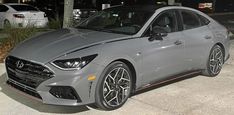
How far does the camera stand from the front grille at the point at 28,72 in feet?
15.4

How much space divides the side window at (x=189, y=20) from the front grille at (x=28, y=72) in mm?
2816

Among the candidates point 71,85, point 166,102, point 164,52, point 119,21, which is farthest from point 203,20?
point 71,85

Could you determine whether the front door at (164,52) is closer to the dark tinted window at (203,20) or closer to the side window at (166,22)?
the side window at (166,22)

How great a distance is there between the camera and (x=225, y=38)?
7.42 metres

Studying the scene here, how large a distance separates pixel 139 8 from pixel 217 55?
2.03 metres

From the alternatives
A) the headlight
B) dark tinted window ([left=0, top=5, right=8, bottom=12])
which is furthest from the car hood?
dark tinted window ([left=0, top=5, right=8, bottom=12])

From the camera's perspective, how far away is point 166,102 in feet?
18.5

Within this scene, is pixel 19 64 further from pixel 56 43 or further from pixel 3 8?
pixel 3 8

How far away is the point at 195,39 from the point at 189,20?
0.38 meters

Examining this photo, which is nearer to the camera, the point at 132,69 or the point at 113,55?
the point at 113,55

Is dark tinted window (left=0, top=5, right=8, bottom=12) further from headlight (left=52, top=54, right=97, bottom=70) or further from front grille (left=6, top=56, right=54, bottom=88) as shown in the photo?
headlight (left=52, top=54, right=97, bottom=70)

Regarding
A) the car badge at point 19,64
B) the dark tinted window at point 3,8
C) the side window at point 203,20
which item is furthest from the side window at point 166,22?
the dark tinted window at point 3,8

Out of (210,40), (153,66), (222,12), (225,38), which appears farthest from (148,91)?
(222,12)

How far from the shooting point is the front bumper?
4.65 metres
